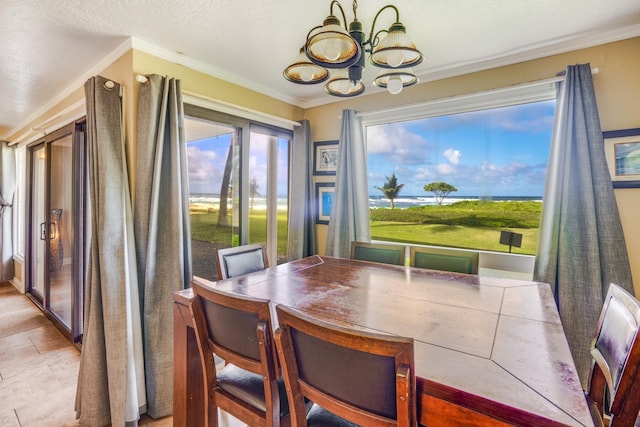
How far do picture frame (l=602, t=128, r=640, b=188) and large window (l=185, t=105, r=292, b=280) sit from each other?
272 centimetres

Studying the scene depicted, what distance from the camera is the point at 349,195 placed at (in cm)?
302

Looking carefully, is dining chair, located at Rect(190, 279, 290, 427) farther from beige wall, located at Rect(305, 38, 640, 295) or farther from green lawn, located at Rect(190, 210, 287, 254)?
beige wall, located at Rect(305, 38, 640, 295)

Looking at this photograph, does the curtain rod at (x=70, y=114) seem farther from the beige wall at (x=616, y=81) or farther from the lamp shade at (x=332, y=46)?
the beige wall at (x=616, y=81)

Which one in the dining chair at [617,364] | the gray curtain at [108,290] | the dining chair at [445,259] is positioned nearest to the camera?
the dining chair at [617,364]

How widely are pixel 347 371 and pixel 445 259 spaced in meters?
1.53

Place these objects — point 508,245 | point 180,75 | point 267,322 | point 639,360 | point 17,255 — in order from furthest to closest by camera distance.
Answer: point 17,255, point 508,245, point 180,75, point 267,322, point 639,360

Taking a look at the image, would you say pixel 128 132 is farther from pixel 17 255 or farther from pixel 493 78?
pixel 17 255

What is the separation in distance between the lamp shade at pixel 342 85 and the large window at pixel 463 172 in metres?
1.29

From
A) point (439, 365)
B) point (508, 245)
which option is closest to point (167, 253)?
point (439, 365)

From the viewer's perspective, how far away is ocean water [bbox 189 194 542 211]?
8.42 ft

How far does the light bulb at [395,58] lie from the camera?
1.35 meters

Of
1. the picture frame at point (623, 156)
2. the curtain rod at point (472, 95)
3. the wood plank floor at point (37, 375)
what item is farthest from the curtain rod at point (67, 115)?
the picture frame at point (623, 156)

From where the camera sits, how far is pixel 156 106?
6.68ft

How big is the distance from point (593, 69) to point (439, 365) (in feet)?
7.69
